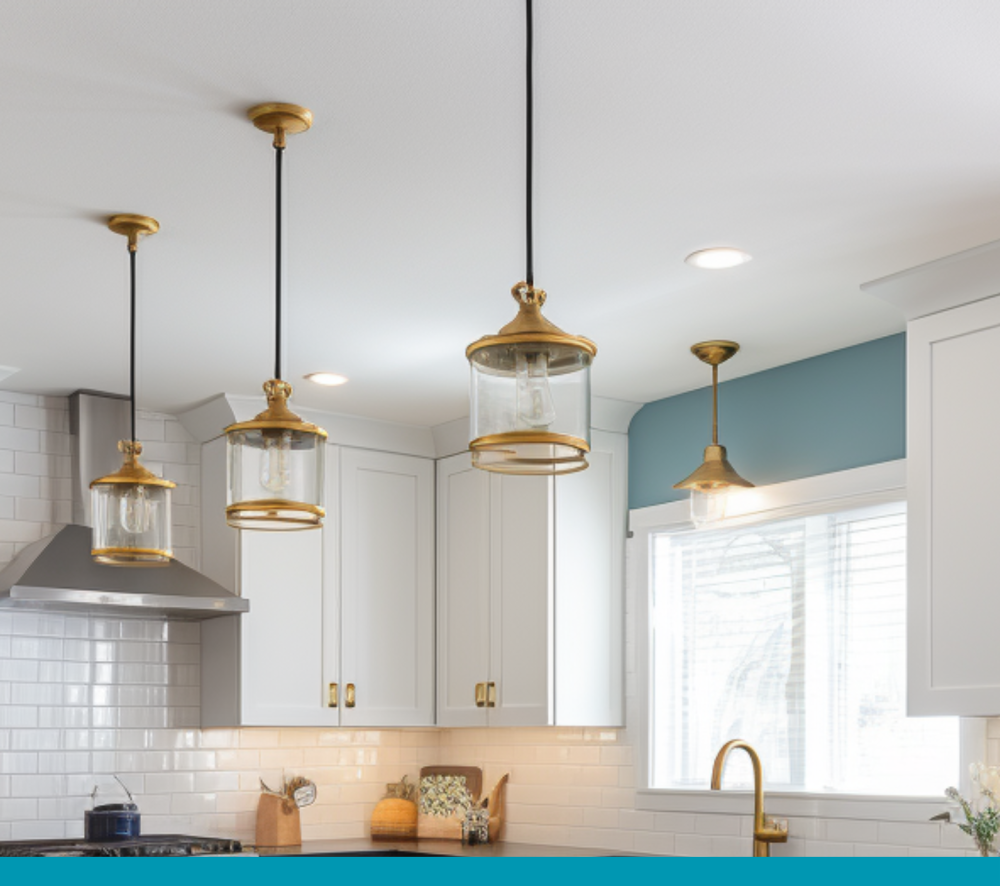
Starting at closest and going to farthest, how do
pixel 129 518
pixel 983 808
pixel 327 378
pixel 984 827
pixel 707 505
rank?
pixel 129 518 → pixel 984 827 → pixel 983 808 → pixel 707 505 → pixel 327 378

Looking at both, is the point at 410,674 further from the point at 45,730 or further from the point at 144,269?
the point at 144,269

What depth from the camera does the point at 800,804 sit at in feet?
13.0

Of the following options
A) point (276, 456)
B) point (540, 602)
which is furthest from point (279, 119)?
point (540, 602)

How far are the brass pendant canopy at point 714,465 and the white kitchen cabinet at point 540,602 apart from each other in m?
0.65

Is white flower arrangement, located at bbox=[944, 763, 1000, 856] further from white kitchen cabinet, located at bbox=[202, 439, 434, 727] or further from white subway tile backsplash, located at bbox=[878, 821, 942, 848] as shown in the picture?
white kitchen cabinet, located at bbox=[202, 439, 434, 727]

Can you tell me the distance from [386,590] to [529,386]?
3356mm

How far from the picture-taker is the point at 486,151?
256 centimetres

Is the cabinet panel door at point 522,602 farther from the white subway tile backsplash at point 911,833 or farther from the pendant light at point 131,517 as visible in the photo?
the pendant light at point 131,517

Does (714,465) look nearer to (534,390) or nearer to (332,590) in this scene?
(332,590)

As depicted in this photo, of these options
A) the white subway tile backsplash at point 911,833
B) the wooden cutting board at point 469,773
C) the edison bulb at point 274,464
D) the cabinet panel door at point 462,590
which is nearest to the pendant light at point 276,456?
Answer: the edison bulb at point 274,464

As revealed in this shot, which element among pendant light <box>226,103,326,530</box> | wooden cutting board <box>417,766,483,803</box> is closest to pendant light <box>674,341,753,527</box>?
wooden cutting board <box>417,766,483,803</box>

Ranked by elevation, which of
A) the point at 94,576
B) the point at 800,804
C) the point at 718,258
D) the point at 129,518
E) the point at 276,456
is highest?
the point at 718,258

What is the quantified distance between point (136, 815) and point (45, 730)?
504 mm

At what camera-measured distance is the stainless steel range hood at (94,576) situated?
411cm
